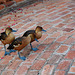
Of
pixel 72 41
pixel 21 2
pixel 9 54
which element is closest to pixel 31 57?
pixel 9 54

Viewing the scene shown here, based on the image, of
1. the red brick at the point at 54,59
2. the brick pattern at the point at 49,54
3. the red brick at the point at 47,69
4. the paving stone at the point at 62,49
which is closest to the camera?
the red brick at the point at 47,69

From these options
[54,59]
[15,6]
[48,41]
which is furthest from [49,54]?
[15,6]

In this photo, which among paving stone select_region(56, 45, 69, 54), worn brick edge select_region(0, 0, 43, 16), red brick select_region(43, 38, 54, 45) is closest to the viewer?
paving stone select_region(56, 45, 69, 54)

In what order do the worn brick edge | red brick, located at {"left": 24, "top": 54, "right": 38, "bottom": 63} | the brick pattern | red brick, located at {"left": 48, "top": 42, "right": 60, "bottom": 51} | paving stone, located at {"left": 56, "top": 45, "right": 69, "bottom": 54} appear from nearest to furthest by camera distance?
the brick pattern → red brick, located at {"left": 24, "top": 54, "right": 38, "bottom": 63} → paving stone, located at {"left": 56, "top": 45, "right": 69, "bottom": 54} → red brick, located at {"left": 48, "top": 42, "right": 60, "bottom": 51} → the worn brick edge

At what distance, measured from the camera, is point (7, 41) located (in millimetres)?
3910

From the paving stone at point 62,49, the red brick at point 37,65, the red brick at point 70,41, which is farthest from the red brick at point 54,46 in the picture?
the red brick at point 37,65

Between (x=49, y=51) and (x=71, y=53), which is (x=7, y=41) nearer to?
(x=49, y=51)

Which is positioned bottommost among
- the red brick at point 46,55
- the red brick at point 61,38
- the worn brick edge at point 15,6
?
the red brick at point 46,55

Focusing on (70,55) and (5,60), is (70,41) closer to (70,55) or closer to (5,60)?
(70,55)

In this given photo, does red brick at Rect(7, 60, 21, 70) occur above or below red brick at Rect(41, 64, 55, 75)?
below

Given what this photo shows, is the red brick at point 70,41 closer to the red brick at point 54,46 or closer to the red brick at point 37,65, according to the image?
the red brick at point 54,46

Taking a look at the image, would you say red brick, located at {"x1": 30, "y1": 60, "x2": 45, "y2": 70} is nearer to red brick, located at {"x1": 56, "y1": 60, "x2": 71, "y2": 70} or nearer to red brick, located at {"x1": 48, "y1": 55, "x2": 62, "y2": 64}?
red brick, located at {"x1": 48, "y1": 55, "x2": 62, "y2": 64}

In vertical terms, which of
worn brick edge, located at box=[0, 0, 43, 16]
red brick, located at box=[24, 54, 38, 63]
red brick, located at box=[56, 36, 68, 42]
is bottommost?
red brick, located at box=[24, 54, 38, 63]

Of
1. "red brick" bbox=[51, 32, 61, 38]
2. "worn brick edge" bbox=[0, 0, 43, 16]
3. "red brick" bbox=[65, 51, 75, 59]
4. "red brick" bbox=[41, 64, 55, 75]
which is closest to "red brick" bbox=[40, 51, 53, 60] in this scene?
"red brick" bbox=[41, 64, 55, 75]
